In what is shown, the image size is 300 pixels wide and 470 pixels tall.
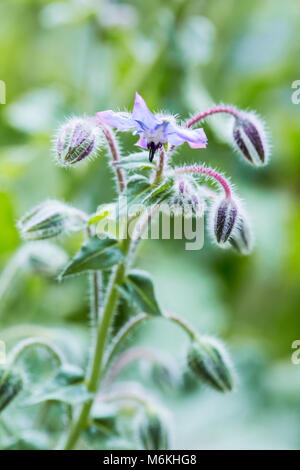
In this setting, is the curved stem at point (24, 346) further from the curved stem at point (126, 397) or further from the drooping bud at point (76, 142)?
the drooping bud at point (76, 142)

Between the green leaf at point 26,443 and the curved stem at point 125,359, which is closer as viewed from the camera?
the green leaf at point 26,443

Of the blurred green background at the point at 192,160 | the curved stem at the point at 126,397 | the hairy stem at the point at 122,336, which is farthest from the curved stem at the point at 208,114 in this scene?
the blurred green background at the point at 192,160

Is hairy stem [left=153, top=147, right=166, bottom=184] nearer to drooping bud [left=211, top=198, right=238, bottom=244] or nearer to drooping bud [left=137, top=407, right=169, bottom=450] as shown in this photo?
drooping bud [left=211, top=198, right=238, bottom=244]

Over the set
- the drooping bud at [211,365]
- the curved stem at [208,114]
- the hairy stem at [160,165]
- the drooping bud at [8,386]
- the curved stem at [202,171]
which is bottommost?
the drooping bud at [8,386]

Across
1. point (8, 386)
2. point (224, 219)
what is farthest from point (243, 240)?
point (8, 386)

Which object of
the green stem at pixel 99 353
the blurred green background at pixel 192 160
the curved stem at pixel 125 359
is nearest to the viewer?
the green stem at pixel 99 353

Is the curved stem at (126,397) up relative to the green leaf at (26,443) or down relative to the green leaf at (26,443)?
up

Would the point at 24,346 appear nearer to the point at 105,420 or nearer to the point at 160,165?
the point at 105,420

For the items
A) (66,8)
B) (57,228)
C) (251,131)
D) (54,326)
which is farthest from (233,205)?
(66,8)
